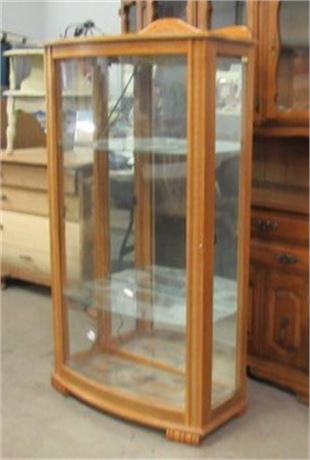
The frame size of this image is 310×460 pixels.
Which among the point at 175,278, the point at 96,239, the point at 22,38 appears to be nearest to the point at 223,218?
the point at 175,278

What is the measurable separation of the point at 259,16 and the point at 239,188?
2.08ft

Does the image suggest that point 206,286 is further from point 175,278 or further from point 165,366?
point 165,366

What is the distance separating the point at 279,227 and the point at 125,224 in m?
0.64

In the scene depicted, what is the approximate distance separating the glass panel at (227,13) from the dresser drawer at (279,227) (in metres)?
0.71

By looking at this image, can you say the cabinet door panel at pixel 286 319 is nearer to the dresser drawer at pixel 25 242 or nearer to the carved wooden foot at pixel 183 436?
the carved wooden foot at pixel 183 436

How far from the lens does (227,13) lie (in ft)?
7.46

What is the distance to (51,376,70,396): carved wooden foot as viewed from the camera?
2.32m

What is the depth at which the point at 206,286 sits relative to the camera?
192 centimetres

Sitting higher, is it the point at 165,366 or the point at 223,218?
the point at 223,218

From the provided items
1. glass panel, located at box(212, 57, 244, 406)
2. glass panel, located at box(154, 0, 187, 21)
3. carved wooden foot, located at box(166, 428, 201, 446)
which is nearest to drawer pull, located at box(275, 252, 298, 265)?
glass panel, located at box(212, 57, 244, 406)

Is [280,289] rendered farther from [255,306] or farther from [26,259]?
[26,259]

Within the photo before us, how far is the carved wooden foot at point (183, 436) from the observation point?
6.57 ft

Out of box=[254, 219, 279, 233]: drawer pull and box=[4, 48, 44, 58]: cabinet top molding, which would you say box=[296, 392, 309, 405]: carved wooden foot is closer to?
box=[254, 219, 279, 233]: drawer pull

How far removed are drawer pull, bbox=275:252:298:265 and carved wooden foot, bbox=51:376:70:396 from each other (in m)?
0.94
